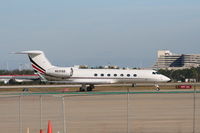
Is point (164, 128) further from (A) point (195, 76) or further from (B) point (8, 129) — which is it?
(A) point (195, 76)

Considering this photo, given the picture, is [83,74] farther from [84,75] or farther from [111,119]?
[111,119]

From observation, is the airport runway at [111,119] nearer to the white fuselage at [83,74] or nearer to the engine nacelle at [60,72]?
the engine nacelle at [60,72]

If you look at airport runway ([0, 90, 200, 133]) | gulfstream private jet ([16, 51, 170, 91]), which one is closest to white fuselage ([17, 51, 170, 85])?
gulfstream private jet ([16, 51, 170, 91])

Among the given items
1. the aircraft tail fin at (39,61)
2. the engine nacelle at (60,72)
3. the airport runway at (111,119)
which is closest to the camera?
the airport runway at (111,119)

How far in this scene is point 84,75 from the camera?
170ft

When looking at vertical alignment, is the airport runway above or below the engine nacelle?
below

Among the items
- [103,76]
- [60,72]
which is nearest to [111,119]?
[60,72]

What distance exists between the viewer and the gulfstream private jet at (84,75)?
5147cm

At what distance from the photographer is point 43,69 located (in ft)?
174

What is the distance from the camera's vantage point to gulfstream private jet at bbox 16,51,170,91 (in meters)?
51.5

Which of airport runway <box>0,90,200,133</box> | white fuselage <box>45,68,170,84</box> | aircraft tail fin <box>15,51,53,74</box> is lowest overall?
airport runway <box>0,90,200,133</box>

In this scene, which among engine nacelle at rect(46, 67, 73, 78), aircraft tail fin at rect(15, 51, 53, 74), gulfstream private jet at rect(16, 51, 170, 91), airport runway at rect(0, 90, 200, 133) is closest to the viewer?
airport runway at rect(0, 90, 200, 133)

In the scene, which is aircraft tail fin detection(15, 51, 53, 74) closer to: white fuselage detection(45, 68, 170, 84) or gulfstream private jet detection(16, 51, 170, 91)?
gulfstream private jet detection(16, 51, 170, 91)

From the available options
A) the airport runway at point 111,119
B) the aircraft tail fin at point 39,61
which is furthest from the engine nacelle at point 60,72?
the airport runway at point 111,119
